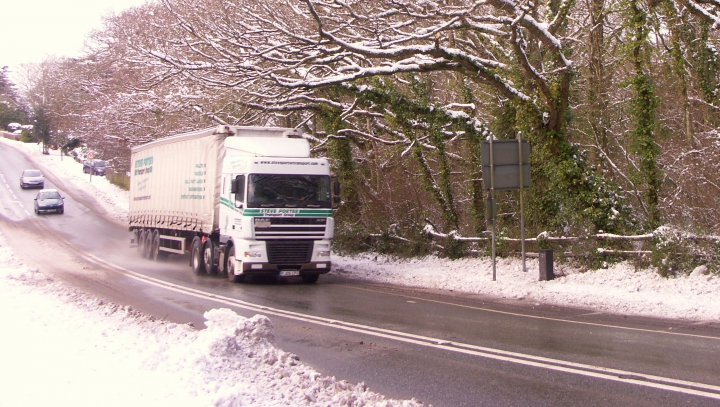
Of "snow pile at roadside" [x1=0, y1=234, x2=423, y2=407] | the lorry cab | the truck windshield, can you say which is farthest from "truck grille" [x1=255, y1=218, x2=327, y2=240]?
"snow pile at roadside" [x1=0, y1=234, x2=423, y2=407]

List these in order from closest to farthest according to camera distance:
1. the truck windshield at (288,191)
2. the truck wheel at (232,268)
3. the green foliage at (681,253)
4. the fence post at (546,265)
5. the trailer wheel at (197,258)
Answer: the green foliage at (681,253)
the fence post at (546,265)
the truck windshield at (288,191)
the truck wheel at (232,268)
the trailer wheel at (197,258)

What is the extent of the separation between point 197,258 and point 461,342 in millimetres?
11820

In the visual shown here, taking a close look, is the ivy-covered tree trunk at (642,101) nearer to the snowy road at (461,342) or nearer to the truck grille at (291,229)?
the snowy road at (461,342)

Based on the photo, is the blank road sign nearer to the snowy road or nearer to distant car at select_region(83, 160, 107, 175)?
the snowy road

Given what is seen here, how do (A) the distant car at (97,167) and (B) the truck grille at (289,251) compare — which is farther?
(A) the distant car at (97,167)

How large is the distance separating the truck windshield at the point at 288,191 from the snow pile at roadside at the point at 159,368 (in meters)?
6.79

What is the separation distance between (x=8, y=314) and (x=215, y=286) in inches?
244

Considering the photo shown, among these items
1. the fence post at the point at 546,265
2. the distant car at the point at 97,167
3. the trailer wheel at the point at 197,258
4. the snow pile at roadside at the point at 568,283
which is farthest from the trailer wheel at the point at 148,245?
the distant car at the point at 97,167

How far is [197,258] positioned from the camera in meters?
19.4

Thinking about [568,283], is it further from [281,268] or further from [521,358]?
[521,358]

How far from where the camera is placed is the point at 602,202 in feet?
53.6

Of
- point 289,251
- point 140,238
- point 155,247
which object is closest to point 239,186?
point 289,251

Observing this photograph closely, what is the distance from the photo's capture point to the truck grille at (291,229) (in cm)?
1627

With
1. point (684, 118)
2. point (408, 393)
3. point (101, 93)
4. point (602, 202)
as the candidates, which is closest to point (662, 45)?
point (684, 118)
